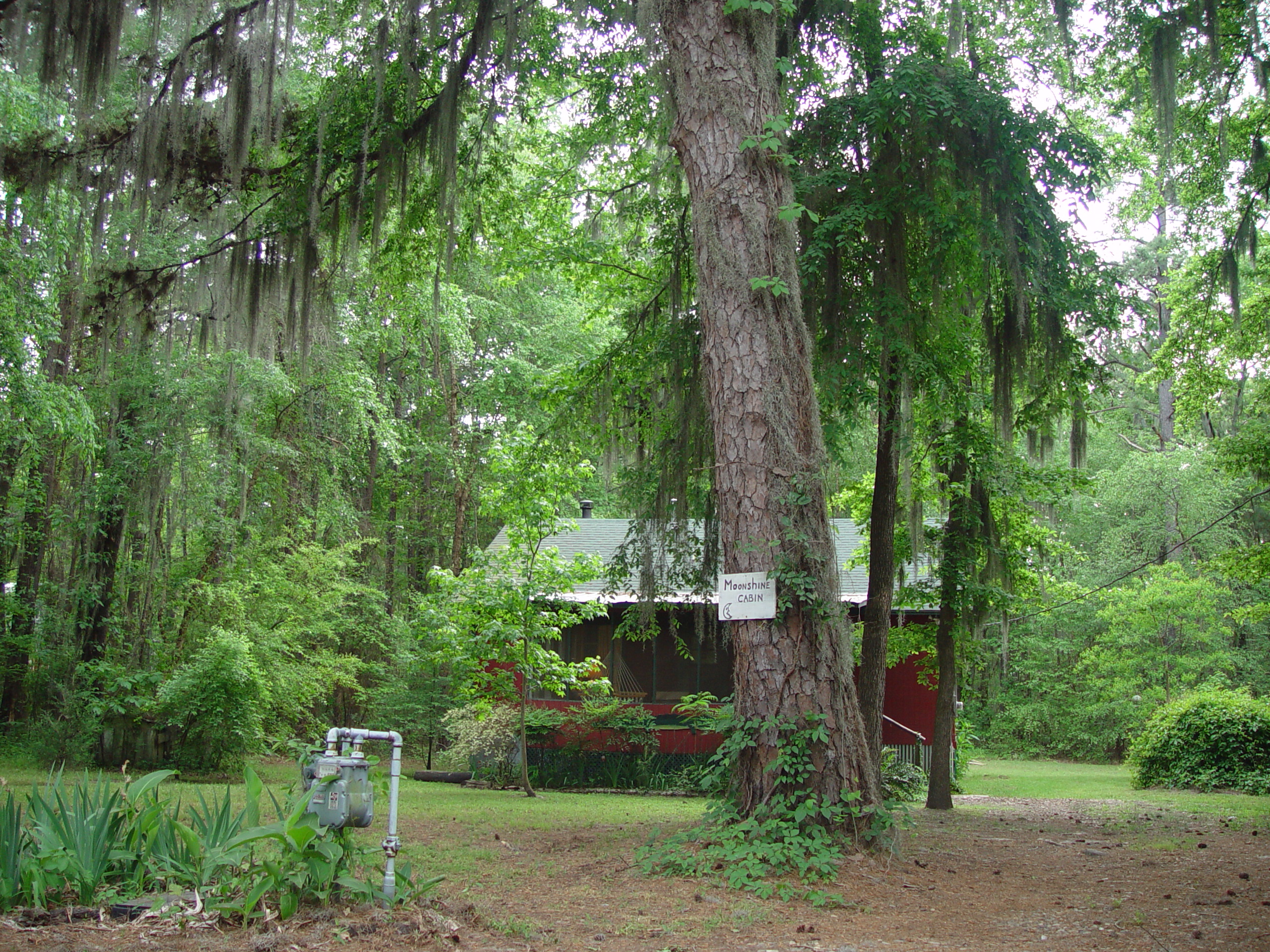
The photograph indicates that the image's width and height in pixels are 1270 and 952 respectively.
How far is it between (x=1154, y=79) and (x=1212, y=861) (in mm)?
6129

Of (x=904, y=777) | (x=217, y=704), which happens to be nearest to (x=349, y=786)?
(x=217, y=704)

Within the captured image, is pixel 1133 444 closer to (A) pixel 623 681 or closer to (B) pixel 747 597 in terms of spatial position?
(A) pixel 623 681

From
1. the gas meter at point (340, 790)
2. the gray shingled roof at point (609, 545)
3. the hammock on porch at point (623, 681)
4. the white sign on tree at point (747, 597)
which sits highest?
the gray shingled roof at point (609, 545)

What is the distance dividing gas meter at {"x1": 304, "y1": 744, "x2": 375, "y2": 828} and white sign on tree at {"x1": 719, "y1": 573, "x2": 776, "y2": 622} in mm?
2592

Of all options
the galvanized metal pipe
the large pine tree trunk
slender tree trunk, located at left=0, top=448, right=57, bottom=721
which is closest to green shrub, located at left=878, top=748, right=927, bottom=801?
the large pine tree trunk

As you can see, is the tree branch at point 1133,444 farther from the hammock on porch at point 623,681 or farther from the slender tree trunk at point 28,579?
the slender tree trunk at point 28,579

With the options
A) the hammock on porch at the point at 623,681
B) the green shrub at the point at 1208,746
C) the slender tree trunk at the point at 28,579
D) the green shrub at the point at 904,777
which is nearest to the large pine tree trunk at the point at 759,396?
the green shrub at the point at 904,777

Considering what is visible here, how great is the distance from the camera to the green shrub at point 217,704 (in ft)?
37.6

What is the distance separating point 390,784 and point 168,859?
0.97 meters

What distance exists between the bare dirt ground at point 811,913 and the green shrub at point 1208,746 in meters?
8.50

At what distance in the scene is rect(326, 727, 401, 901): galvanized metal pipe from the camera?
3.90m

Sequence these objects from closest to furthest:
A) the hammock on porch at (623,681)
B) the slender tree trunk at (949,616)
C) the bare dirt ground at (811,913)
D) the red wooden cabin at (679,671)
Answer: the bare dirt ground at (811,913) < the slender tree trunk at (949,616) < the red wooden cabin at (679,671) < the hammock on porch at (623,681)

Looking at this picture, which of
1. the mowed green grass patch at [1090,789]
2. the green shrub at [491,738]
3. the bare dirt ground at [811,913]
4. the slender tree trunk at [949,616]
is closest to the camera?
the bare dirt ground at [811,913]

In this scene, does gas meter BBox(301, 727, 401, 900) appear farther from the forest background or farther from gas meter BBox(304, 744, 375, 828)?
the forest background
